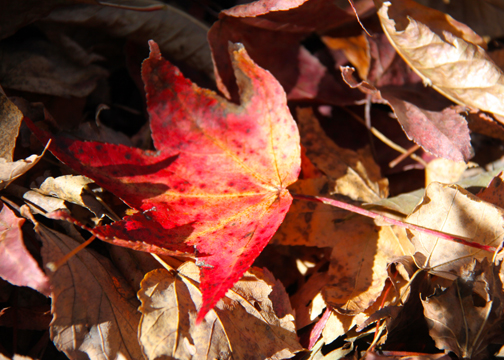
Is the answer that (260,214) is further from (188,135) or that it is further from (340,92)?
(340,92)

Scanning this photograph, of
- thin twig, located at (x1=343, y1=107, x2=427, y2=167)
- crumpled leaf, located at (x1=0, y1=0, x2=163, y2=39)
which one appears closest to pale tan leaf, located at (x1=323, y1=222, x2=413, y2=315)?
thin twig, located at (x1=343, y1=107, x2=427, y2=167)

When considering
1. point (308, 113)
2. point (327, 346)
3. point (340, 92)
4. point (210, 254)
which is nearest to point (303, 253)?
point (327, 346)

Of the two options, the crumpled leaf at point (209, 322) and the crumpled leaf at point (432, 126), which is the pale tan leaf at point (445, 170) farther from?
the crumpled leaf at point (209, 322)

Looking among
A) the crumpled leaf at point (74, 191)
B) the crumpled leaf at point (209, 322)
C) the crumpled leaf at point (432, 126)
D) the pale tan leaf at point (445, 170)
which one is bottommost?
the crumpled leaf at point (209, 322)

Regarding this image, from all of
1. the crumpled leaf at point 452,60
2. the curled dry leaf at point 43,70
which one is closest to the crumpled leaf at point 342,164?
the crumpled leaf at point 452,60

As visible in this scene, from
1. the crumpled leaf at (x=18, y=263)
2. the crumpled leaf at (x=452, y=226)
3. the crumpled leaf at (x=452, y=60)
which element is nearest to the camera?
the crumpled leaf at (x=18, y=263)

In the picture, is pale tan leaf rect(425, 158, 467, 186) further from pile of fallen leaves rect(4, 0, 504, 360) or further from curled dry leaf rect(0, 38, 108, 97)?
curled dry leaf rect(0, 38, 108, 97)
